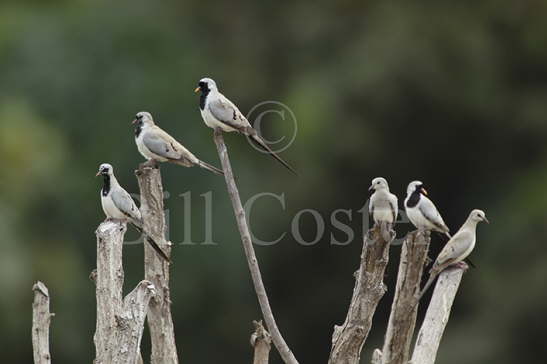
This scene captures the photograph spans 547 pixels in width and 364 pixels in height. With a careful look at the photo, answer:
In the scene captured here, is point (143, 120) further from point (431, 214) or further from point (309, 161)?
point (309, 161)

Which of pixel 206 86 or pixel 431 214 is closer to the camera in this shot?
pixel 431 214

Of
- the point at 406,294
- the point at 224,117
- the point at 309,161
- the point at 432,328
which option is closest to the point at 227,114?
the point at 224,117

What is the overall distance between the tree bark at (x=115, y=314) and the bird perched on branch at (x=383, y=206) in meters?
1.70

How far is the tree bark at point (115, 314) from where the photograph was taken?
923 cm

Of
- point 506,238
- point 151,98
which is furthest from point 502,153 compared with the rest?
point 151,98

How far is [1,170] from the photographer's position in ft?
76.4

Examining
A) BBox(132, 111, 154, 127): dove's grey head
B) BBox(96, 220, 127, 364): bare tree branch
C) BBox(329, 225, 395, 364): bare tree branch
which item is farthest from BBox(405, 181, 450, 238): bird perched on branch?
BBox(132, 111, 154, 127): dove's grey head

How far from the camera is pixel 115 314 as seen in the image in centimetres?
922

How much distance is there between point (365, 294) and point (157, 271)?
1891mm

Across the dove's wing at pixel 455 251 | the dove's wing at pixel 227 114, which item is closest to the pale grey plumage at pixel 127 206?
the dove's wing at pixel 227 114

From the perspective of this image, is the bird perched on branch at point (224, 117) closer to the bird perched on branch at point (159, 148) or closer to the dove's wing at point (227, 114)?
the dove's wing at point (227, 114)

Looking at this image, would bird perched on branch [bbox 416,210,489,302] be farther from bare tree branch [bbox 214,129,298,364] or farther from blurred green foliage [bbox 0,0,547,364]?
blurred green foliage [bbox 0,0,547,364]

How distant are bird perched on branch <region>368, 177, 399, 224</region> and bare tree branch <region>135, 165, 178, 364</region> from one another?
1.74 metres

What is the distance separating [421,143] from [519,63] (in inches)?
110
